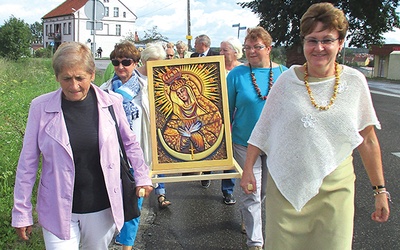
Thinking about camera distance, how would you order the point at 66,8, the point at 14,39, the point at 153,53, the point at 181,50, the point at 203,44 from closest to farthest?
1. the point at 153,53
2. the point at 203,44
3. the point at 181,50
4. the point at 14,39
5. the point at 66,8

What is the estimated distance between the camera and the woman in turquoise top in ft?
13.6

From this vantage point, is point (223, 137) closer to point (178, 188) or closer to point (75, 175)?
point (75, 175)

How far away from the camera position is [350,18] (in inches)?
1045

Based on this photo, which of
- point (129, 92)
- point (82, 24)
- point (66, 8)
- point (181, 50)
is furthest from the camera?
point (66, 8)

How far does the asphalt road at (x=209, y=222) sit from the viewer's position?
4.48 meters

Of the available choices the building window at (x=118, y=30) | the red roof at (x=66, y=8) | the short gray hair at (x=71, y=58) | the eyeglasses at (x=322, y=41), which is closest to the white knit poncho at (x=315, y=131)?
the eyeglasses at (x=322, y=41)

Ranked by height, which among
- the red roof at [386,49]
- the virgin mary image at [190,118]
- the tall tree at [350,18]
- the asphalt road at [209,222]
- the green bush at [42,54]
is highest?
the tall tree at [350,18]

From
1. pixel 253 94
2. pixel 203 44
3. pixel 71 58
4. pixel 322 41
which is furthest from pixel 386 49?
pixel 71 58

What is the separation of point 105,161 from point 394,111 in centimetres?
1312

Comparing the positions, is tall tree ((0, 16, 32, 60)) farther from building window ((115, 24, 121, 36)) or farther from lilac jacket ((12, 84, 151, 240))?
building window ((115, 24, 121, 36))

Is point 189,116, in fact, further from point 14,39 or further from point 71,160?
point 14,39

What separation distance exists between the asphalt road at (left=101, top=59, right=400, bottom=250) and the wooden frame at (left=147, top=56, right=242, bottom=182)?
35.1 inches

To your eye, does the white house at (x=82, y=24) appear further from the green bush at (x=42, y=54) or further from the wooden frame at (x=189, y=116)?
the wooden frame at (x=189, y=116)

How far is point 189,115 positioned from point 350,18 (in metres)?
24.8
